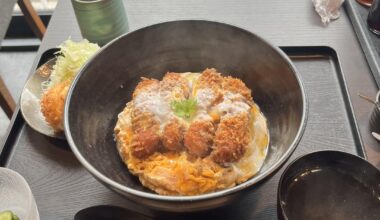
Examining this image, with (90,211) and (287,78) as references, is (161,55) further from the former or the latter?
(90,211)

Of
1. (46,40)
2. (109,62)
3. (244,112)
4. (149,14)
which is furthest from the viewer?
(149,14)

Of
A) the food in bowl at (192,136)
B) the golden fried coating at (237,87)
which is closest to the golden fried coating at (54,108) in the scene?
the food in bowl at (192,136)

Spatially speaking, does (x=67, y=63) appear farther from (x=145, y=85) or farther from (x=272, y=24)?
(x=272, y=24)

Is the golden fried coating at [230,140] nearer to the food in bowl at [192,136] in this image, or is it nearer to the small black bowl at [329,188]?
the food in bowl at [192,136]

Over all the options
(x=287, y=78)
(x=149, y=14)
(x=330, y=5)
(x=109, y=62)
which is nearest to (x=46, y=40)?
(x=149, y=14)

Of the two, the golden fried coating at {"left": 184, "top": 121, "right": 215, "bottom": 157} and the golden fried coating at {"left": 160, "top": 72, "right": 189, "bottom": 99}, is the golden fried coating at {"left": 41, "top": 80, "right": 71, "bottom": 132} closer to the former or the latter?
the golden fried coating at {"left": 160, "top": 72, "right": 189, "bottom": 99}

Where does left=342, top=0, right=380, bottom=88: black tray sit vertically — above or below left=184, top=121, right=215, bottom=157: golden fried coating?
below

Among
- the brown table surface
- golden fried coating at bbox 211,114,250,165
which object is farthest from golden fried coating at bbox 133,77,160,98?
the brown table surface
